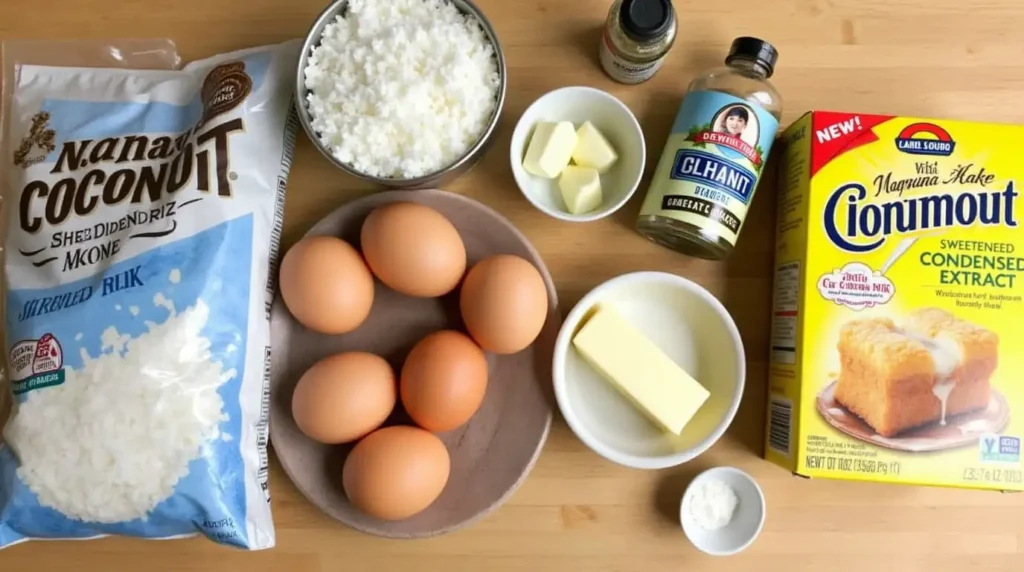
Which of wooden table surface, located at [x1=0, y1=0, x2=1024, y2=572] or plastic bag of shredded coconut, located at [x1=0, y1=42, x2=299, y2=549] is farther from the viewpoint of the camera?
wooden table surface, located at [x1=0, y1=0, x2=1024, y2=572]

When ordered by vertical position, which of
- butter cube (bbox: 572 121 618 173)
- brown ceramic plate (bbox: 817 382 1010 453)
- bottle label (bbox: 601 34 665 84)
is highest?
bottle label (bbox: 601 34 665 84)

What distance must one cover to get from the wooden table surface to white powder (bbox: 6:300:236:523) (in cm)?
16

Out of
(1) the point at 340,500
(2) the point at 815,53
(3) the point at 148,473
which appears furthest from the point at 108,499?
(2) the point at 815,53

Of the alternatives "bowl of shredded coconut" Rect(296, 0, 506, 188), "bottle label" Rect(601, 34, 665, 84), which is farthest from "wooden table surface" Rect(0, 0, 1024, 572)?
"bowl of shredded coconut" Rect(296, 0, 506, 188)

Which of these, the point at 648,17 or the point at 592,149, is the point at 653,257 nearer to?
the point at 592,149

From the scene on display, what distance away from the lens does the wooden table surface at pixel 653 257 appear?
938 mm

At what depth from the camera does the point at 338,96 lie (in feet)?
2.75

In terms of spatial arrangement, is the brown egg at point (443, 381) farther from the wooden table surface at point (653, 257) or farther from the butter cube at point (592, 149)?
the butter cube at point (592, 149)

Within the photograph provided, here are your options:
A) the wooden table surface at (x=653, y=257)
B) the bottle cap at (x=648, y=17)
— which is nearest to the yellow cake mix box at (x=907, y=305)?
the wooden table surface at (x=653, y=257)

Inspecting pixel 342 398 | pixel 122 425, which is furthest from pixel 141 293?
pixel 342 398

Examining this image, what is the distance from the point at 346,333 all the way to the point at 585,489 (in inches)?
15.0

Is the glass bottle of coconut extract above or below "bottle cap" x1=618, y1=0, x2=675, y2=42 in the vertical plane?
below

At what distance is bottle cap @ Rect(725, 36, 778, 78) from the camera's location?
858mm

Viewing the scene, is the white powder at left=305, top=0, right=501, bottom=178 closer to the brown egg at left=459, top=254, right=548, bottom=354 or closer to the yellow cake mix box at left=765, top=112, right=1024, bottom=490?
the brown egg at left=459, top=254, right=548, bottom=354
